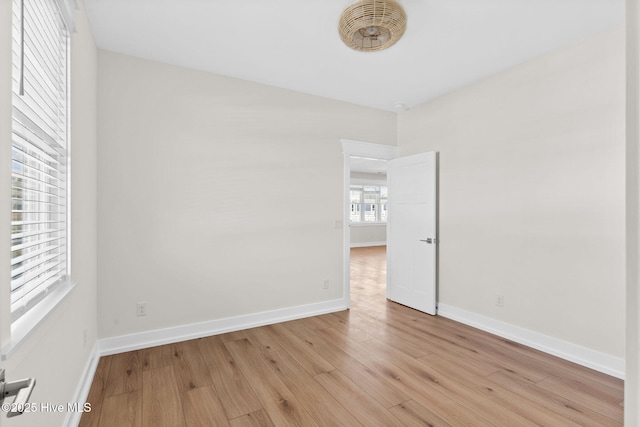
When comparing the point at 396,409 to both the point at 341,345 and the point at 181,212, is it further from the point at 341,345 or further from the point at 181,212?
the point at 181,212

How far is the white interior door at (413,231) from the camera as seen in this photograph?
383 centimetres

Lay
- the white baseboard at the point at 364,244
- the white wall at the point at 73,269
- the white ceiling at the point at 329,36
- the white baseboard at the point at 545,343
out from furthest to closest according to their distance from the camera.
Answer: the white baseboard at the point at 364,244 < the white baseboard at the point at 545,343 < the white ceiling at the point at 329,36 < the white wall at the point at 73,269

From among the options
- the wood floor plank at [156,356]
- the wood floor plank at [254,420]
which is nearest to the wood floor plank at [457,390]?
the wood floor plank at [254,420]

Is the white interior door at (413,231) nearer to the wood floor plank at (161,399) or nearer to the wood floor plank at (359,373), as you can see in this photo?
the wood floor plank at (359,373)

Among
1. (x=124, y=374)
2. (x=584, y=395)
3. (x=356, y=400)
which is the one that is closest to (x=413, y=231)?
(x=584, y=395)

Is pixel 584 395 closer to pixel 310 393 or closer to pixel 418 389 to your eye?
pixel 418 389

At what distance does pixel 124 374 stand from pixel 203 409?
0.86m

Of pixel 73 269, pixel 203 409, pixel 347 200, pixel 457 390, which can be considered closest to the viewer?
pixel 73 269

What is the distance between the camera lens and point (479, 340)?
3072 mm

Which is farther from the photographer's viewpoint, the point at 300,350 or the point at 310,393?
the point at 300,350

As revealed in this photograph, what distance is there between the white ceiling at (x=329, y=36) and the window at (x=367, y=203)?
7.33m

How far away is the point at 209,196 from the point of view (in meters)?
3.18

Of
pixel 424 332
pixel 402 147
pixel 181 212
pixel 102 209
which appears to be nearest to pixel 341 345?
pixel 424 332

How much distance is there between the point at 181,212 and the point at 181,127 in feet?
2.68
